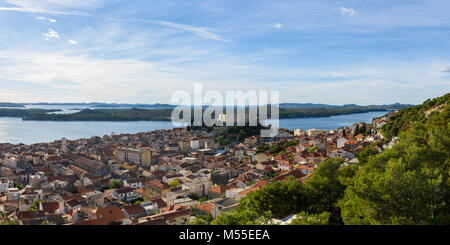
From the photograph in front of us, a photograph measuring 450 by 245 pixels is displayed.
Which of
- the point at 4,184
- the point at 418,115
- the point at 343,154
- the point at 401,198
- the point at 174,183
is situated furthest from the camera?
the point at 418,115

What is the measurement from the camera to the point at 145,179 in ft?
47.2

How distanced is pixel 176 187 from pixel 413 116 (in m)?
11.6

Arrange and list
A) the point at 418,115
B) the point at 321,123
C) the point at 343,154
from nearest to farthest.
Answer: the point at 343,154
the point at 418,115
the point at 321,123

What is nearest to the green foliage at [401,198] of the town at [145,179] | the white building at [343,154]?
the town at [145,179]

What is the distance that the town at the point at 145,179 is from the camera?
27.9ft

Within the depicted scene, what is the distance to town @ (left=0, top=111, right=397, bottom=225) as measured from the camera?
27.9 feet

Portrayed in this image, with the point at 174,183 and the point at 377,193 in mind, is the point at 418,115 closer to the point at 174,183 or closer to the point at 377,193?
the point at 174,183

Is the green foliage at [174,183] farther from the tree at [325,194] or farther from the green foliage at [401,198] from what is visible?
the green foliage at [401,198]

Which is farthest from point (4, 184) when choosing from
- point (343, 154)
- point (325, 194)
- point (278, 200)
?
point (343, 154)

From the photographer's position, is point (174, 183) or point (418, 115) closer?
point (174, 183)

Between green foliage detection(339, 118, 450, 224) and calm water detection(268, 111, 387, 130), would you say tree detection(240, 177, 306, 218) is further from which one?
calm water detection(268, 111, 387, 130)
